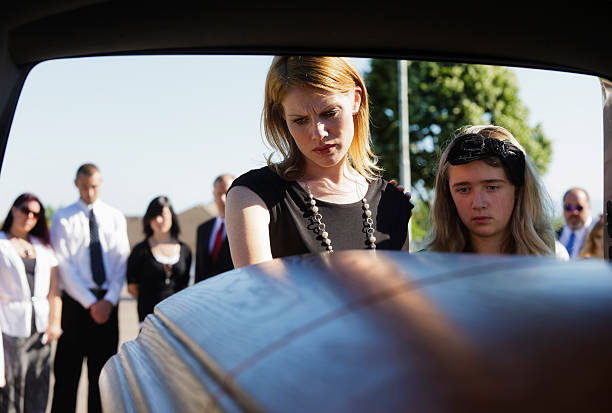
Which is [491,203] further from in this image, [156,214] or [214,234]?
[156,214]

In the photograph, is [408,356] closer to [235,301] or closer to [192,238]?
[235,301]

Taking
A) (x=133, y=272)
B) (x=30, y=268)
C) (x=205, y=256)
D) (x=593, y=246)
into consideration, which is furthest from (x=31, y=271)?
(x=593, y=246)

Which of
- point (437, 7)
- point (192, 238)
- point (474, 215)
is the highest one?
point (437, 7)

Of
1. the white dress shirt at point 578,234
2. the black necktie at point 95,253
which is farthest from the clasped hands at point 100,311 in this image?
the white dress shirt at point 578,234

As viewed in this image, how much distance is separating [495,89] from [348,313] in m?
31.2

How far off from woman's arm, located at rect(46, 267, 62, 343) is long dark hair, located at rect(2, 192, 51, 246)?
36 centimetres

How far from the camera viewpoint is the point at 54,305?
622 cm

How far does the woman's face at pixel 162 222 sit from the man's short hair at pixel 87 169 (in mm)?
901

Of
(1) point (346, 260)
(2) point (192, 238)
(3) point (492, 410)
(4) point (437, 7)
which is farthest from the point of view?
(2) point (192, 238)

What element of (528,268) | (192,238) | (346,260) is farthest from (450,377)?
(192,238)

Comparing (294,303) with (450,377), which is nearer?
(450,377)

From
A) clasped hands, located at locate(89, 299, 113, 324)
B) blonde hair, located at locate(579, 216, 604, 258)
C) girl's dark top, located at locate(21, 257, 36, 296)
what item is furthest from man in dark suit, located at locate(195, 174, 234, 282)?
blonde hair, located at locate(579, 216, 604, 258)

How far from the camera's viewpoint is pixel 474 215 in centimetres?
230

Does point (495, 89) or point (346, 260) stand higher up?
point (495, 89)
